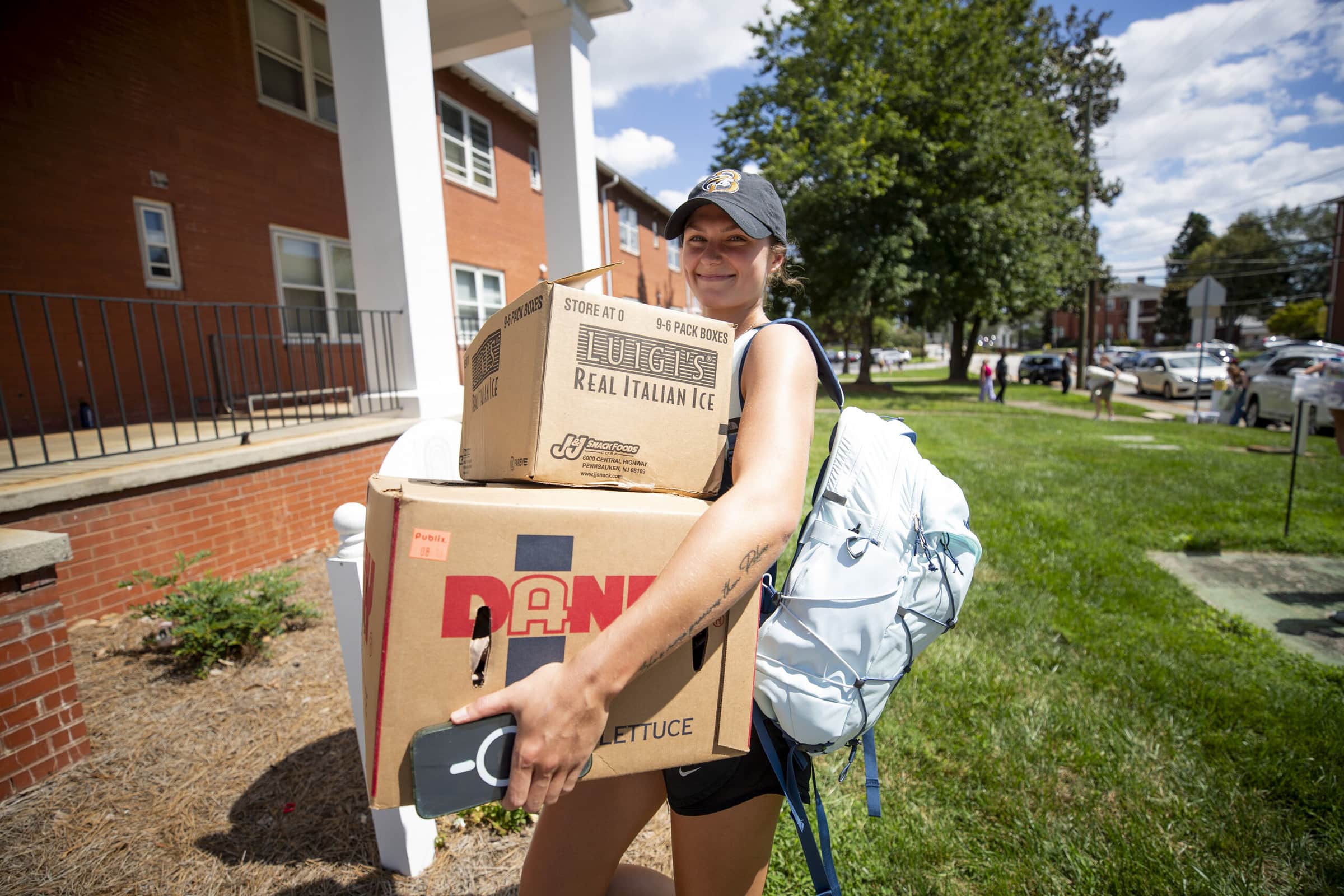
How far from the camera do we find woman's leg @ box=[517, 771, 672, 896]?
4.30 ft

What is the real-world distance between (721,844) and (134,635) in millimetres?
3962

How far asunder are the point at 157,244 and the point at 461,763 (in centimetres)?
944

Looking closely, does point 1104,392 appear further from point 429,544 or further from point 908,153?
point 429,544

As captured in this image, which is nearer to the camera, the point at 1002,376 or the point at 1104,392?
the point at 1104,392

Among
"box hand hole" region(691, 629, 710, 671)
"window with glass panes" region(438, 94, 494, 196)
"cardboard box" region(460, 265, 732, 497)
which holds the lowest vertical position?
"box hand hole" region(691, 629, 710, 671)

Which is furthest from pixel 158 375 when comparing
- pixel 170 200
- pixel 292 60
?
pixel 292 60

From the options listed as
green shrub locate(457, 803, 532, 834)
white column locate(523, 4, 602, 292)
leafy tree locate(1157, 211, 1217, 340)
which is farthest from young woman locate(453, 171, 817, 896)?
leafy tree locate(1157, 211, 1217, 340)

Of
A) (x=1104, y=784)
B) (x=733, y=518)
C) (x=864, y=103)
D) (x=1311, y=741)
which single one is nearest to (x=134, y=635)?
(x=733, y=518)

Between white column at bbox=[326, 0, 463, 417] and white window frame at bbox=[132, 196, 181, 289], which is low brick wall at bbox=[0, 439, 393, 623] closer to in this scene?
white column at bbox=[326, 0, 463, 417]

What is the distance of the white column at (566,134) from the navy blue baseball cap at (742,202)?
7.20 metres

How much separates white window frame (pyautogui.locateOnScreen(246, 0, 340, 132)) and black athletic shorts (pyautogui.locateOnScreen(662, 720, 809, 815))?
10.7 metres

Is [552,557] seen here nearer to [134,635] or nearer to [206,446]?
[134,635]

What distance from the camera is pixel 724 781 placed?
1.25 metres

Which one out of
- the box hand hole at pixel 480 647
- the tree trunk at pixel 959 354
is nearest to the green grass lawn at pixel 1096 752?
the box hand hole at pixel 480 647
